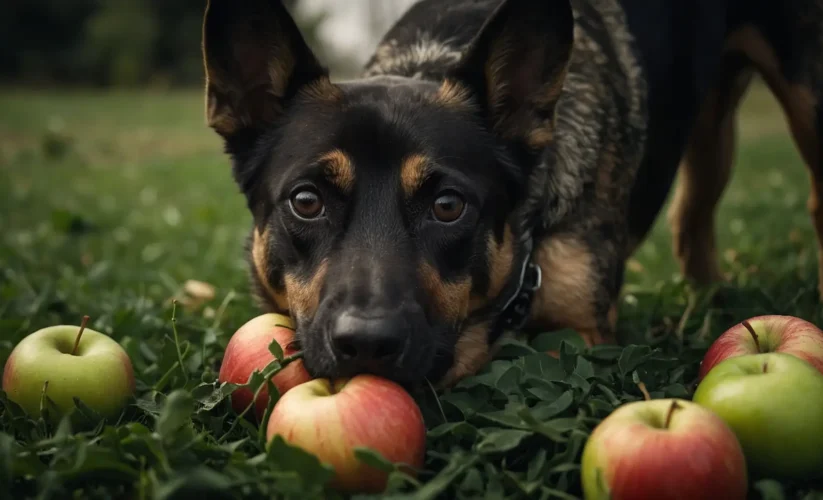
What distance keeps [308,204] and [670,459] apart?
5.27 feet

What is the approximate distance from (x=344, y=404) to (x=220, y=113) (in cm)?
166

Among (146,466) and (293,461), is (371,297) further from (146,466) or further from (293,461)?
(146,466)

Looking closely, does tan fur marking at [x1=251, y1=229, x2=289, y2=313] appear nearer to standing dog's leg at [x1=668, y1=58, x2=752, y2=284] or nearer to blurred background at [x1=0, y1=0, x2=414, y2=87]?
standing dog's leg at [x1=668, y1=58, x2=752, y2=284]

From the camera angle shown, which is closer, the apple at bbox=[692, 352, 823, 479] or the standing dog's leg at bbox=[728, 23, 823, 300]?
the apple at bbox=[692, 352, 823, 479]

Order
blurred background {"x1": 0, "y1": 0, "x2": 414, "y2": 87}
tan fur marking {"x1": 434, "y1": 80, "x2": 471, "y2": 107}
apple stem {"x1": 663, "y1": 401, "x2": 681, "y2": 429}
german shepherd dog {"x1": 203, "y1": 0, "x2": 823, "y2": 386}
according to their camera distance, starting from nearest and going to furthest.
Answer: apple stem {"x1": 663, "y1": 401, "x2": 681, "y2": 429}
german shepherd dog {"x1": 203, "y1": 0, "x2": 823, "y2": 386}
tan fur marking {"x1": 434, "y1": 80, "x2": 471, "y2": 107}
blurred background {"x1": 0, "y1": 0, "x2": 414, "y2": 87}

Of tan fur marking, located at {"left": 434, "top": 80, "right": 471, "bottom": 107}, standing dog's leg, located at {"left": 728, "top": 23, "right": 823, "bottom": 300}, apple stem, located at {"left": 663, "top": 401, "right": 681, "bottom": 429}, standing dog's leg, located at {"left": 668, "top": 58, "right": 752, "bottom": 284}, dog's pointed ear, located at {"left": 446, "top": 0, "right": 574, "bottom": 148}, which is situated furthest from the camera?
standing dog's leg, located at {"left": 668, "top": 58, "right": 752, "bottom": 284}

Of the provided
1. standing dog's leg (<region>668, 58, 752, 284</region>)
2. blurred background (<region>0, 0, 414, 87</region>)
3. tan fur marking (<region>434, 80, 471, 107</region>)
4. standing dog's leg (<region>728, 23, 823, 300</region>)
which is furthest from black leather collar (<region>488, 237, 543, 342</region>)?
blurred background (<region>0, 0, 414, 87</region>)

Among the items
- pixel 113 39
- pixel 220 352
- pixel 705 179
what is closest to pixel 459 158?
pixel 220 352

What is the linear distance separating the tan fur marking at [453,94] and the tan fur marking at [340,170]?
575 mm

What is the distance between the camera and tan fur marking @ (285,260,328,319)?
2.88m

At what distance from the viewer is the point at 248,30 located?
329 cm

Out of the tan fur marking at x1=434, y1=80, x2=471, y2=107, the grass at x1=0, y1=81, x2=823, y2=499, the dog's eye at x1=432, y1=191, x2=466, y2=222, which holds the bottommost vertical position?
the grass at x1=0, y1=81, x2=823, y2=499

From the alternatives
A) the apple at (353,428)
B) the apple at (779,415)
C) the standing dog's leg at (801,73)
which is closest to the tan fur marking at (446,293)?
the apple at (353,428)

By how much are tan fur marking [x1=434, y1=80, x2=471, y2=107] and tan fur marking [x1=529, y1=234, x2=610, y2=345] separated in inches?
30.2
